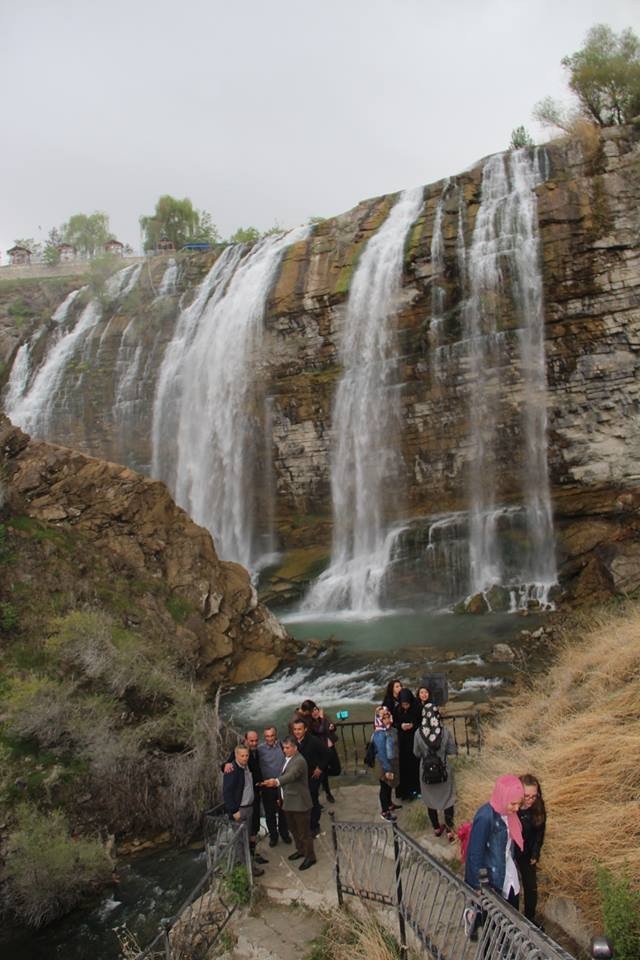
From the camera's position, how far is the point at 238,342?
3084 centimetres

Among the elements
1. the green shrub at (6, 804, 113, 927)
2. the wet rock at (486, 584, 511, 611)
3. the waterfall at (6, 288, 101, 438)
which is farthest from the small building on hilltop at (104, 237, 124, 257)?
the green shrub at (6, 804, 113, 927)

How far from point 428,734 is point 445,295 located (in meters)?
22.7

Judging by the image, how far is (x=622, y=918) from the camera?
4.35m

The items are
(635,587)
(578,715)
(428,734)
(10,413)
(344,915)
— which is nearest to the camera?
(344,915)

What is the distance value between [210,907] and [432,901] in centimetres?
277

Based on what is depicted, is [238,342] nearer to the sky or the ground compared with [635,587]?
nearer to the sky

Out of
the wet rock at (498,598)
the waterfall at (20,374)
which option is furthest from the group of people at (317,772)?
the waterfall at (20,374)

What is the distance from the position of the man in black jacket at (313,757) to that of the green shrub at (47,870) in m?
3.02

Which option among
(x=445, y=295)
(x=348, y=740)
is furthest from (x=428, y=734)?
(x=445, y=295)

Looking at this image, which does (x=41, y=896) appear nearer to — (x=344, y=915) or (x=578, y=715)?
(x=344, y=915)

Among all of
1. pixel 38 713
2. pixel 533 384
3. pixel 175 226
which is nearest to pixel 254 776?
pixel 38 713

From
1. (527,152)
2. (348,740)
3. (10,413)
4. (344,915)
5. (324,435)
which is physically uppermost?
(527,152)

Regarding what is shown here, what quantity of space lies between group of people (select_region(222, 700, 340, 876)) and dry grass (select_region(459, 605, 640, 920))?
170cm

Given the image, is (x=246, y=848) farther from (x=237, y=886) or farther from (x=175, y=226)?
(x=175, y=226)
